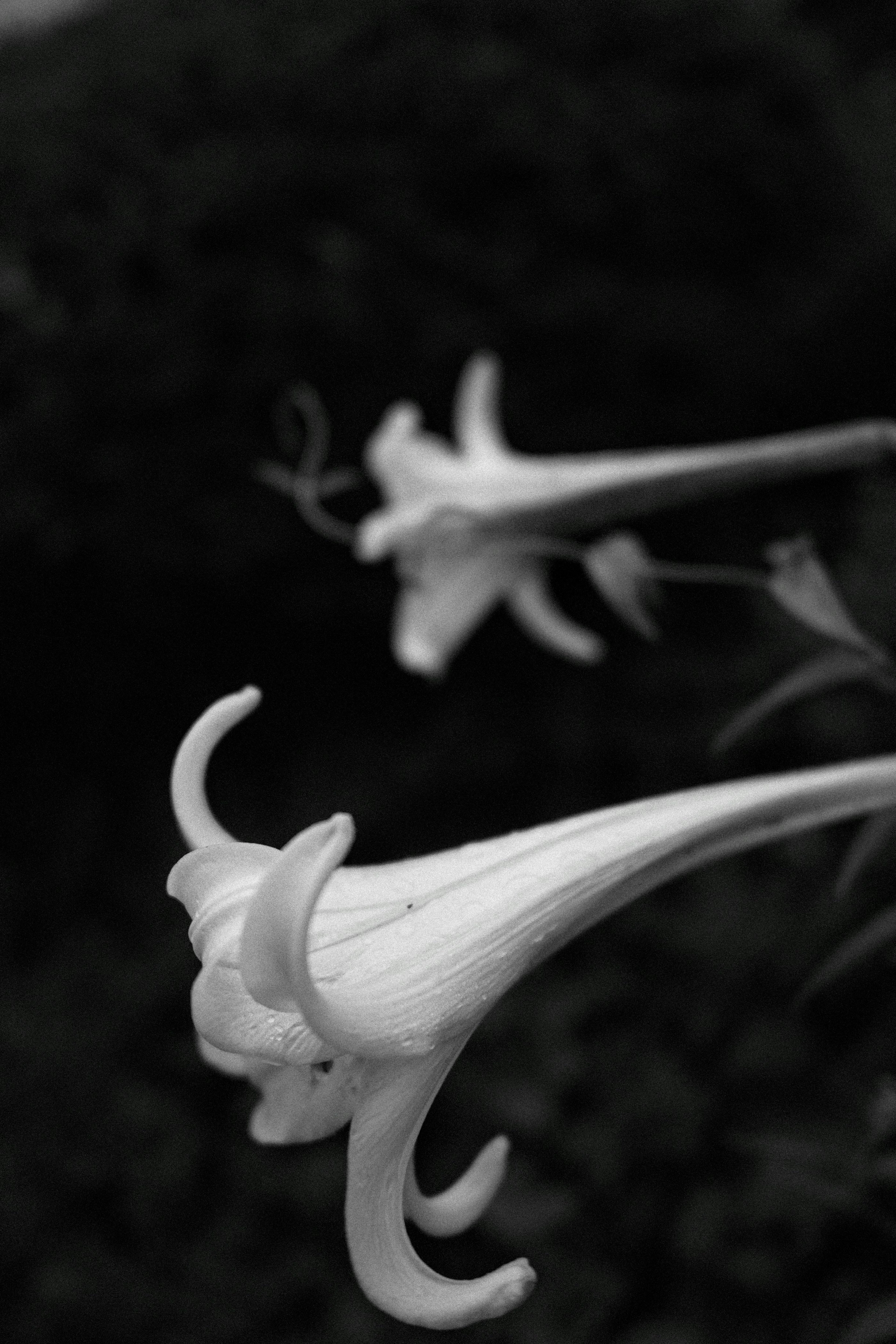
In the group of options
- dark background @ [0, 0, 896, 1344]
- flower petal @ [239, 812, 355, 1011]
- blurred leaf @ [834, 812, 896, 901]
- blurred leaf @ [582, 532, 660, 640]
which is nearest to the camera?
flower petal @ [239, 812, 355, 1011]

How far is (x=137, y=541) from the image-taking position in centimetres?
201

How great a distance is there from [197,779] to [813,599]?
0.36 metres

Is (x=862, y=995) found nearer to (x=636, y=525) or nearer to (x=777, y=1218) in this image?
(x=777, y=1218)

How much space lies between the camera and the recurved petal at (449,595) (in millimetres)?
1317

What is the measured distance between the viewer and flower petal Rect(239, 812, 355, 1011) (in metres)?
0.49

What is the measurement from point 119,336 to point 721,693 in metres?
1.04

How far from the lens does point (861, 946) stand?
806 mm

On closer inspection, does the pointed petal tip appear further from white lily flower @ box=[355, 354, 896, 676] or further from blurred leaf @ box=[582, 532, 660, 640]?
blurred leaf @ box=[582, 532, 660, 640]

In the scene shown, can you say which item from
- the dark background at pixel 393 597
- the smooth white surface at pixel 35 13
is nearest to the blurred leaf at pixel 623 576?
the dark background at pixel 393 597

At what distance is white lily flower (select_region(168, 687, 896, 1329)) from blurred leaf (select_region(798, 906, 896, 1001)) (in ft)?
0.47

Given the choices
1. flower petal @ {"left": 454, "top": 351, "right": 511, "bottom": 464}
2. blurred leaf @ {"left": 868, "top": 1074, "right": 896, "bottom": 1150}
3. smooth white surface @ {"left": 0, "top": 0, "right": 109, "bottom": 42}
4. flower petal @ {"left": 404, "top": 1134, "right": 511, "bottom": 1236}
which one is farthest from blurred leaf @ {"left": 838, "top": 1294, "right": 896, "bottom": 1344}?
smooth white surface @ {"left": 0, "top": 0, "right": 109, "bottom": 42}

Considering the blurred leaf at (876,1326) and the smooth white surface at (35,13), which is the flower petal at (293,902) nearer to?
the blurred leaf at (876,1326)

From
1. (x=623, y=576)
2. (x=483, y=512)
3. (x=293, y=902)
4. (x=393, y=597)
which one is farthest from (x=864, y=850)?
(x=393, y=597)

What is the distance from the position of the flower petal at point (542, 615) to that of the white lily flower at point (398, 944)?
67 centimetres
